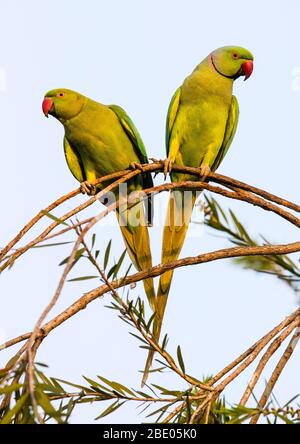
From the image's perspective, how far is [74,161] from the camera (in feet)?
11.2

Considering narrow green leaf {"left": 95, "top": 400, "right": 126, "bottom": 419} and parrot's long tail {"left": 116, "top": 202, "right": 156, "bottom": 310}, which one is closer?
narrow green leaf {"left": 95, "top": 400, "right": 126, "bottom": 419}

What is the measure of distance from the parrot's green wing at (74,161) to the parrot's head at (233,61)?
895mm

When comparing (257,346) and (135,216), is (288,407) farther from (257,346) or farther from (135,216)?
(135,216)

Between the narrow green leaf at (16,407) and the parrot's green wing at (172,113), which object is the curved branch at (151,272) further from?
the parrot's green wing at (172,113)

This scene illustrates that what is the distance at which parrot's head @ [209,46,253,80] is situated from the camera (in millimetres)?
3432

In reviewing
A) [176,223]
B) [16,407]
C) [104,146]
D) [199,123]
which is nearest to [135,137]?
[104,146]

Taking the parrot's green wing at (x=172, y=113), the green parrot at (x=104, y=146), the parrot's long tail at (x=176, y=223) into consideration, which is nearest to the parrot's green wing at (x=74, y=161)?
the green parrot at (x=104, y=146)

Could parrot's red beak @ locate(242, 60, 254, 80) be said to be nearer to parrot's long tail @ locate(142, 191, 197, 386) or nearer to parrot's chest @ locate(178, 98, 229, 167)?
parrot's chest @ locate(178, 98, 229, 167)

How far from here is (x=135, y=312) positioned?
142 centimetres

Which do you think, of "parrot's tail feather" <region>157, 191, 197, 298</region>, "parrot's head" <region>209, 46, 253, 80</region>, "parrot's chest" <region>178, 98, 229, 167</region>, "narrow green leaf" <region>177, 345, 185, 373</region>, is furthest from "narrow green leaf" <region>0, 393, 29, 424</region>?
"parrot's head" <region>209, 46, 253, 80</region>

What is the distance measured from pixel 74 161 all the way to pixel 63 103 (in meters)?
0.32
